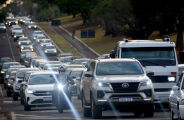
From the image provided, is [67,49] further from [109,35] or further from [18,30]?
[18,30]

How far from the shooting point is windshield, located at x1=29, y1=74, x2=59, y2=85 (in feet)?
103

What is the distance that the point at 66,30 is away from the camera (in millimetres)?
148500

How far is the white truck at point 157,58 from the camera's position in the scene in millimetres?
26641

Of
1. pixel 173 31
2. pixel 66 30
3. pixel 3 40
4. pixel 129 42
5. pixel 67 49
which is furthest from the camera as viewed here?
pixel 66 30

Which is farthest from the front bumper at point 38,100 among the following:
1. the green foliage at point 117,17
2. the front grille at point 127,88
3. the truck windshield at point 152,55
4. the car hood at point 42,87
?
the green foliage at point 117,17

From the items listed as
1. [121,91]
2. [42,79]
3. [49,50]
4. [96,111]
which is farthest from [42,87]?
[49,50]

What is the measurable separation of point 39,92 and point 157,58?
19.7 feet

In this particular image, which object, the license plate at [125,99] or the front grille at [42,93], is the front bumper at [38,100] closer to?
the front grille at [42,93]

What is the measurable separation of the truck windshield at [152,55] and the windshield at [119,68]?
10.2ft

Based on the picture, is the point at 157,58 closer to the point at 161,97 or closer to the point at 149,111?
the point at 161,97

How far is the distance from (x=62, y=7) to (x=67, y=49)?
153ft

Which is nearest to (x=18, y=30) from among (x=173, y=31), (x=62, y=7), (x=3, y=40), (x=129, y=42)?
(x=3, y=40)

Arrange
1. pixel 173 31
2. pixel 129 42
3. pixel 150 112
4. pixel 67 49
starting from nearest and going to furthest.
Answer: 1. pixel 150 112
2. pixel 129 42
3. pixel 173 31
4. pixel 67 49

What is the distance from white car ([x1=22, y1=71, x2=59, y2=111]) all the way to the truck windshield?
4876mm
